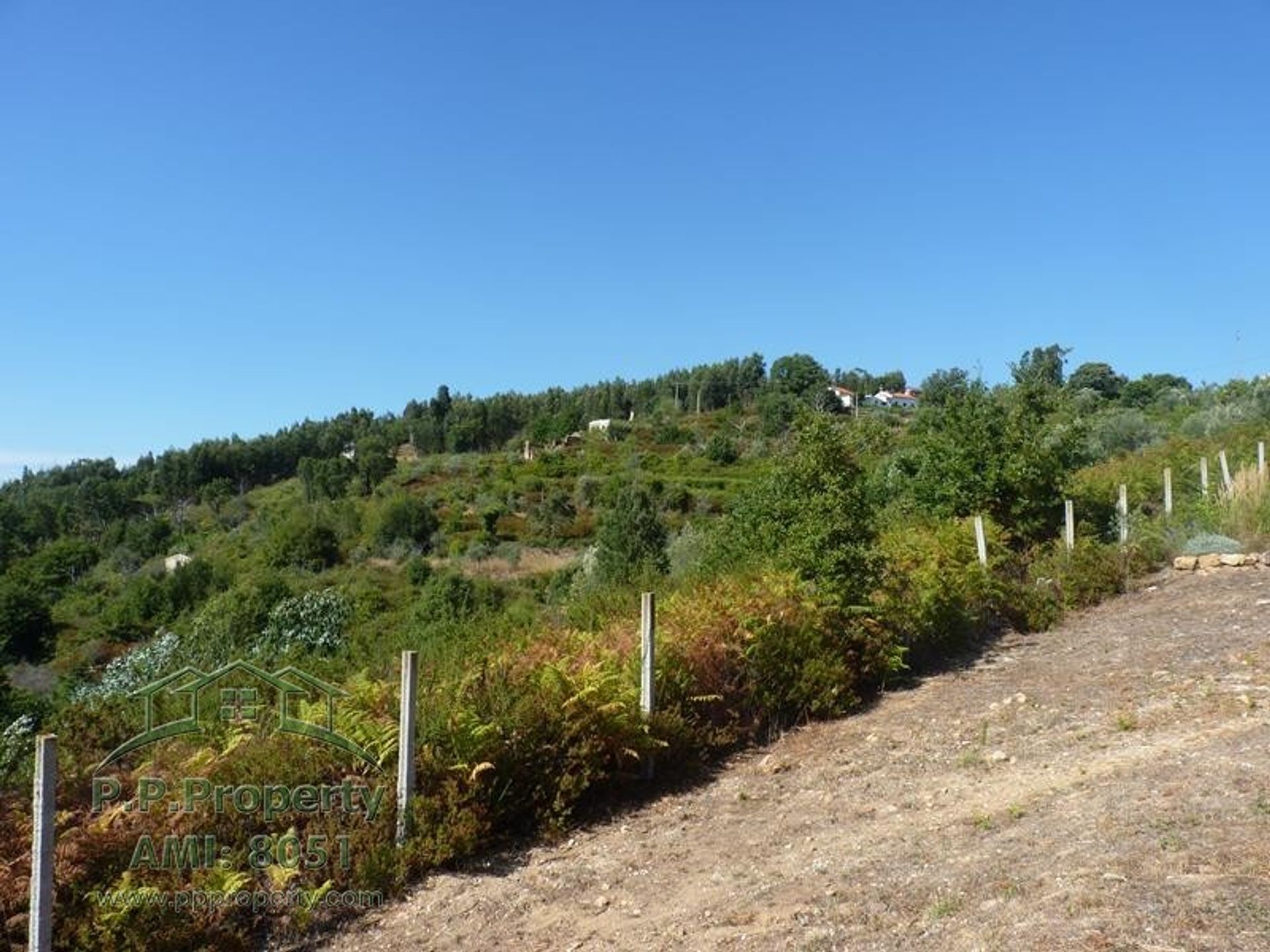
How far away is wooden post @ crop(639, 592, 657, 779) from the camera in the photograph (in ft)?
20.3

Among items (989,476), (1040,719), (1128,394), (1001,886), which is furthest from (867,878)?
(1128,394)

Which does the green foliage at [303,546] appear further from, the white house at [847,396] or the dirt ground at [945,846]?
the dirt ground at [945,846]

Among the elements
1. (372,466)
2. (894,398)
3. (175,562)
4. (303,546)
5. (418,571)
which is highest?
(894,398)

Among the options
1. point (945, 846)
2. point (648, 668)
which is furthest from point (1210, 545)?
point (945, 846)

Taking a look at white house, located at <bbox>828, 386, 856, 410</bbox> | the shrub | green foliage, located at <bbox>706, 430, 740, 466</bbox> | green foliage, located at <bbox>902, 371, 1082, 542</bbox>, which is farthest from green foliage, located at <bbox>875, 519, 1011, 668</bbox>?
white house, located at <bbox>828, 386, 856, 410</bbox>

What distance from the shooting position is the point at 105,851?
13.5 ft

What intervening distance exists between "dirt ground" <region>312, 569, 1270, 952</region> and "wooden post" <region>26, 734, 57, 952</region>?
114cm

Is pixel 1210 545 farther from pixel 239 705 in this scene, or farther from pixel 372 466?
pixel 372 466

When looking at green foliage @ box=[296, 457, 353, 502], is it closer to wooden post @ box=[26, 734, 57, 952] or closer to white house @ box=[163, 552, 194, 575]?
white house @ box=[163, 552, 194, 575]

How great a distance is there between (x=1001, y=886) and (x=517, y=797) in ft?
9.05

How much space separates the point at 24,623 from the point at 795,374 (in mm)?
71602

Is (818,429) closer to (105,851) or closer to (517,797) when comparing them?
(517,797)

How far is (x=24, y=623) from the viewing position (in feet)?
124

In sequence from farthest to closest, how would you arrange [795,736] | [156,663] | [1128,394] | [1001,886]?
[1128,394] → [156,663] → [795,736] → [1001,886]
